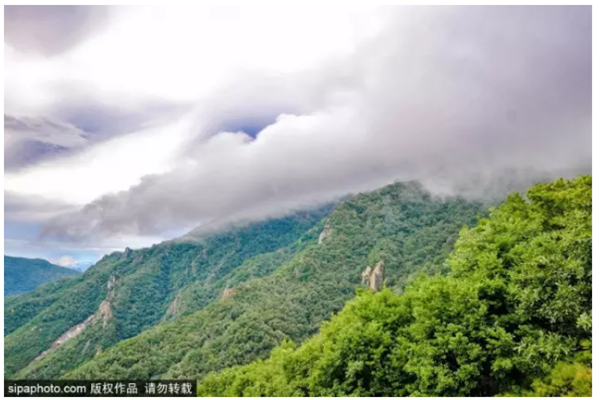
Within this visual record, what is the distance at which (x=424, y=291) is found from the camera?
15328 millimetres

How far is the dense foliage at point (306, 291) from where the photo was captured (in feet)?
179

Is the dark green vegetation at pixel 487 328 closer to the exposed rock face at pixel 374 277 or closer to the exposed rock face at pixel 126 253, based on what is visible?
the exposed rock face at pixel 374 277

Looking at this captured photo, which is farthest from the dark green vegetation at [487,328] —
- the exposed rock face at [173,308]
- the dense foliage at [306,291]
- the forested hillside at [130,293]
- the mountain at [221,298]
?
the exposed rock face at [173,308]

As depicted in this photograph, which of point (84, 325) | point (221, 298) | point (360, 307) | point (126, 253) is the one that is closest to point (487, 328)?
point (360, 307)

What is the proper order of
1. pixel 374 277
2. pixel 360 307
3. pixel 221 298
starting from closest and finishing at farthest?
pixel 360 307
pixel 374 277
pixel 221 298

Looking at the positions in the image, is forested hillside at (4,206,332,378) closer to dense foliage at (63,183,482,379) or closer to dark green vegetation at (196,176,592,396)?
dense foliage at (63,183,482,379)

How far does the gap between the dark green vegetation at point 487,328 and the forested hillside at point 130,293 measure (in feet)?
230

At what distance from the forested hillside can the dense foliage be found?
1525 cm

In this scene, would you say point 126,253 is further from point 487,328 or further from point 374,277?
point 487,328

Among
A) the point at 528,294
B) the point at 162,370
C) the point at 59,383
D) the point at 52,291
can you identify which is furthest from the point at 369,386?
the point at 52,291

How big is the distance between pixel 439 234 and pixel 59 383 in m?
70.6

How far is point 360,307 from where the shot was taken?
1695 centimetres

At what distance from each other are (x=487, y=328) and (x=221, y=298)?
75.5m

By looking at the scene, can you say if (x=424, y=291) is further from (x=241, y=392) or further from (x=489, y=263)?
(x=241, y=392)
